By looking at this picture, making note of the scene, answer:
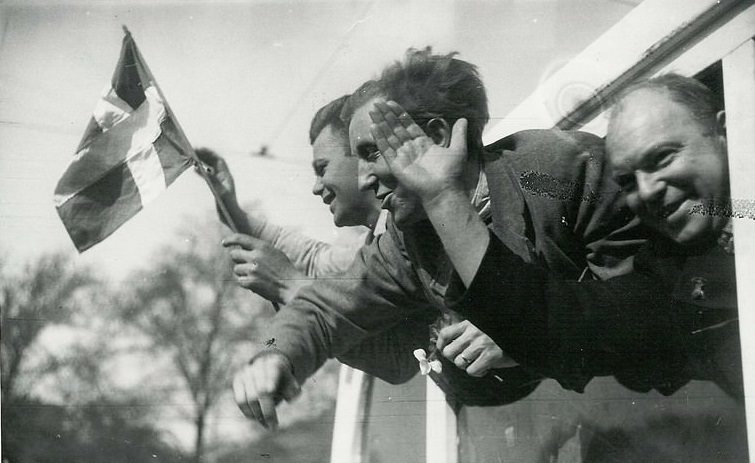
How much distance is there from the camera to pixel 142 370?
1837mm

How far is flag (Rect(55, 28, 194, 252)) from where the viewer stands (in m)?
1.91

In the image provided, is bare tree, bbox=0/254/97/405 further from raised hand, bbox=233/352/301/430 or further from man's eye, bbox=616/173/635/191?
man's eye, bbox=616/173/635/191

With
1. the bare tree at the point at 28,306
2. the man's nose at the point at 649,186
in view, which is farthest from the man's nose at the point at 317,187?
the man's nose at the point at 649,186

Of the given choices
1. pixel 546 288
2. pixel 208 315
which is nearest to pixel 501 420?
pixel 546 288

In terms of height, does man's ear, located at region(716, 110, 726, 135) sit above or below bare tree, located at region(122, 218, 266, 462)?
above

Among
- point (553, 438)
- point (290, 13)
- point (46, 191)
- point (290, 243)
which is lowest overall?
point (553, 438)

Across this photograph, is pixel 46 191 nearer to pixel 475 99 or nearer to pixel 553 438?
pixel 475 99

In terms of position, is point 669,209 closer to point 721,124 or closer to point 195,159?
point 721,124

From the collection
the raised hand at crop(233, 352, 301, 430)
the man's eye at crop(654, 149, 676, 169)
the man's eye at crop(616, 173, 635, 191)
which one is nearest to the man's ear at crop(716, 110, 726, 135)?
the man's eye at crop(654, 149, 676, 169)

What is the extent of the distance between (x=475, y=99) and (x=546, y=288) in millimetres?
506

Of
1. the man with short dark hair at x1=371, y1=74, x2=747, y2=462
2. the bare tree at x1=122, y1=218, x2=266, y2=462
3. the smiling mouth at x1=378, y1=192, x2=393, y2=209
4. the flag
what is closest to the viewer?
the man with short dark hair at x1=371, y1=74, x2=747, y2=462

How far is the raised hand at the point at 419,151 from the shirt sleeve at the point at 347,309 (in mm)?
166

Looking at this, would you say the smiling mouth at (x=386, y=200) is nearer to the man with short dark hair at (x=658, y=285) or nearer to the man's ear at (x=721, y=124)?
the man with short dark hair at (x=658, y=285)

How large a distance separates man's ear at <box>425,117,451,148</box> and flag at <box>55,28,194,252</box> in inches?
26.1
